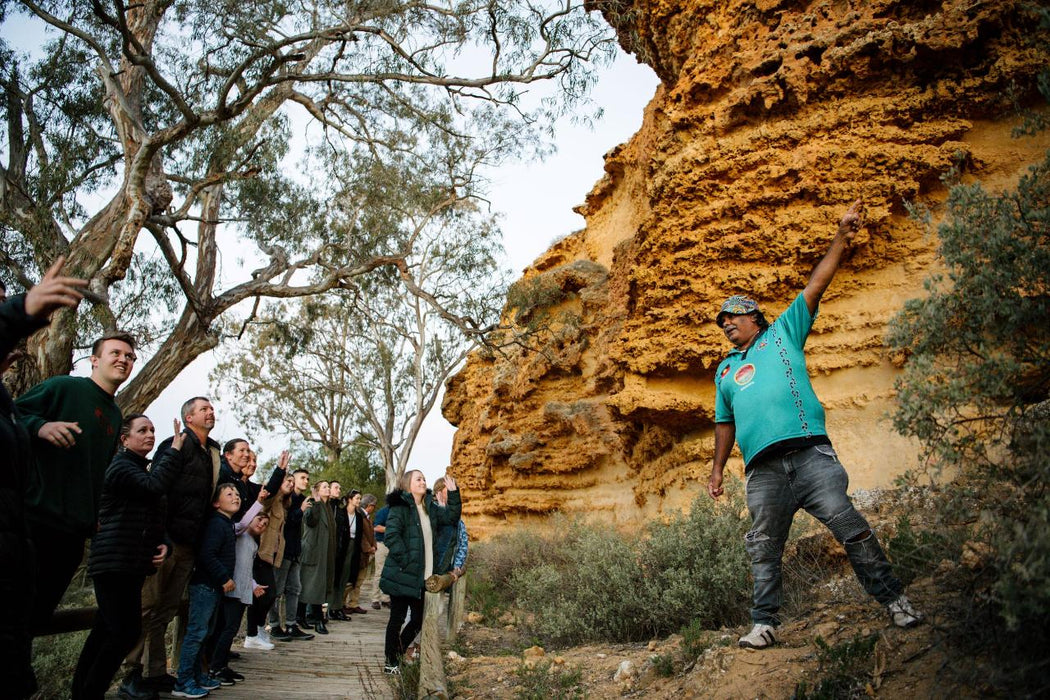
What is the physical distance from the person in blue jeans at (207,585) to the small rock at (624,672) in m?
2.71

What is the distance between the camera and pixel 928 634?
109 inches

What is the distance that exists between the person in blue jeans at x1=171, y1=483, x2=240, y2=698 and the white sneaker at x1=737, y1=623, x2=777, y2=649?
3.44m

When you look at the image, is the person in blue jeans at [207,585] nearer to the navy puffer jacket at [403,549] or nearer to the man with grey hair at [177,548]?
the man with grey hair at [177,548]

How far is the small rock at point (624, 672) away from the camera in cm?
400

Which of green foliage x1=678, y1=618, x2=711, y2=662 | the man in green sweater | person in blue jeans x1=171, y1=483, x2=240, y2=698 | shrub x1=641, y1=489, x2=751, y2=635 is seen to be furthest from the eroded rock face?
the man in green sweater

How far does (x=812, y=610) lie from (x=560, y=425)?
29.3ft

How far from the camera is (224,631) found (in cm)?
477

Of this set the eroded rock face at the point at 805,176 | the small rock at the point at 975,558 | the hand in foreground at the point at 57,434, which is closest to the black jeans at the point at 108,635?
the hand in foreground at the point at 57,434

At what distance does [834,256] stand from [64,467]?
13.0 ft

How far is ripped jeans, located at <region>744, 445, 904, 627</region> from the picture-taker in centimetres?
307

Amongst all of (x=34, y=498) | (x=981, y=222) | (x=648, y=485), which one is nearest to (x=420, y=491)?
(x=34, y=498)

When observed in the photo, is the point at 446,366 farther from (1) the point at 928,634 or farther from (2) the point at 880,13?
(1) the point at 928,634

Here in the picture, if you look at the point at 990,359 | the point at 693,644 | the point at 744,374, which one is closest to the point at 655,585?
the point at 693,644

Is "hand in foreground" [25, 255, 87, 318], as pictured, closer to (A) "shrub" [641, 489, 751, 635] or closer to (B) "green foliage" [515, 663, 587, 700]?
(B) "green foliage" [515, 663, 587, 700]
